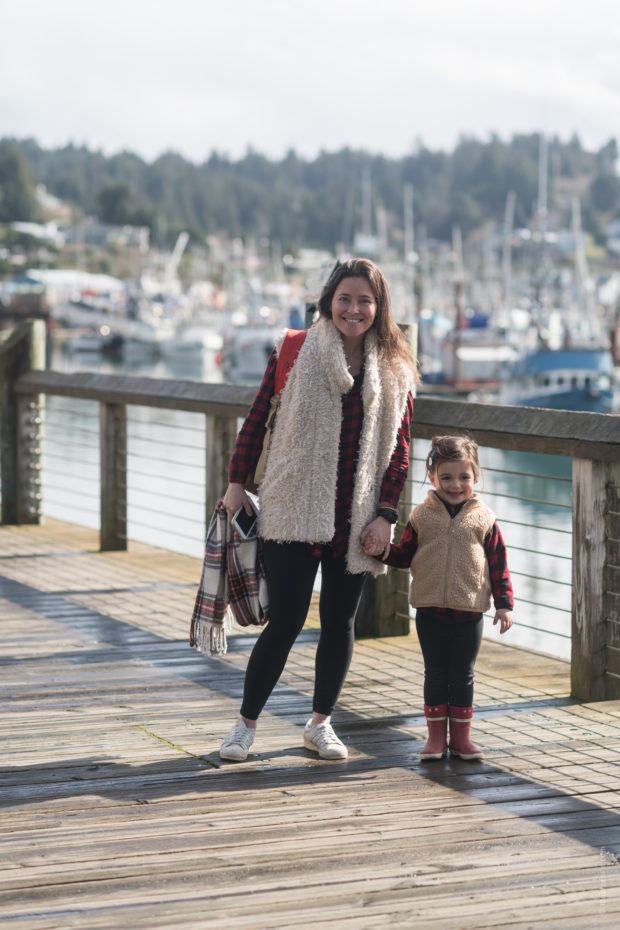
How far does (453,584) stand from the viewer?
139 inches

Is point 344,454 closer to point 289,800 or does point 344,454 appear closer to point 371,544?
point 371,544

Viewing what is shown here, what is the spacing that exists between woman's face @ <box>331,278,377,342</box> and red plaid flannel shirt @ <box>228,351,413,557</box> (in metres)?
0.14

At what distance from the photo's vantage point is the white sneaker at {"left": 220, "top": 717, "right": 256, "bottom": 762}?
352 cm

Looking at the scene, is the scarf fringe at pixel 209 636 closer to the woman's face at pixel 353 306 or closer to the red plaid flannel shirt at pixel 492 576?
the red plaid flannel shirt at pixel 492 576

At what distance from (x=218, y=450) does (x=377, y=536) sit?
2.65 meters

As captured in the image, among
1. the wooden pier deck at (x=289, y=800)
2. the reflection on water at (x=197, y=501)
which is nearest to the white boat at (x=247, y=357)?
the reflection on water at (x=197, y=501)

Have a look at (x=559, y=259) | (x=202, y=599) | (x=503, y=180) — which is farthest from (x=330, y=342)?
(x=503, y=180)

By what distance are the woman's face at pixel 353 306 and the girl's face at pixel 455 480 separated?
44 cm

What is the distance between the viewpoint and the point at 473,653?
3.58 metres

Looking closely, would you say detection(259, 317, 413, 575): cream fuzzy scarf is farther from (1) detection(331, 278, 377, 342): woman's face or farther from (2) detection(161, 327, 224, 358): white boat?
(2) detection(161, 327, 224, 358): white boat

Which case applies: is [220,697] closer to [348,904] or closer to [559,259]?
[348,904]

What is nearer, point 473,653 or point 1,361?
point 473,653

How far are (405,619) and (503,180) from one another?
18762 cm

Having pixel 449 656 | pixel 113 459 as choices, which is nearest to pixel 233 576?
pixel 449 656
